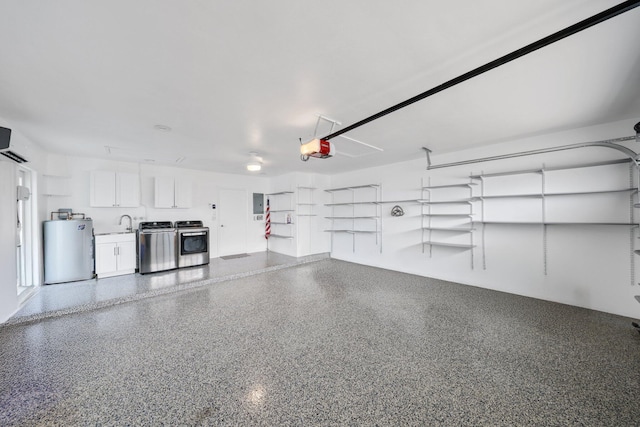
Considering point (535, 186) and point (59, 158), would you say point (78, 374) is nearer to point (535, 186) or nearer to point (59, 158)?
point (59, 158)

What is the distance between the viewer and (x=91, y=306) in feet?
10.9

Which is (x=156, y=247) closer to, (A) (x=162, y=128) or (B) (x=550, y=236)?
(A) (x=162, y=128)

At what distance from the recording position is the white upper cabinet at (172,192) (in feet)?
18.2

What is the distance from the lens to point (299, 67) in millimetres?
1937

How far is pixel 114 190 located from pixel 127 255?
1409 mm

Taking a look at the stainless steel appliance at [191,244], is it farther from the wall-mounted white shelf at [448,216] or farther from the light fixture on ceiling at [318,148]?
the wall-mounted white shelf at [448,216]

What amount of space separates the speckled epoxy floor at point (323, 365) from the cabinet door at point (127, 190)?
2.62 meters

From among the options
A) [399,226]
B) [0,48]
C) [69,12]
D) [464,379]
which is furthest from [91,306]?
[399,226]

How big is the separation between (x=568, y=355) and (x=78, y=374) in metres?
4.45

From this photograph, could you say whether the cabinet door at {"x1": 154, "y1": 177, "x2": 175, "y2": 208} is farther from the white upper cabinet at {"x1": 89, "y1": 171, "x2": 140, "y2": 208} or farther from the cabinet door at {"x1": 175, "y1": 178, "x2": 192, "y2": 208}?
the white upper cabinet at {"x1": 89, "y1": 171, "x2": 140, "y2": 208}

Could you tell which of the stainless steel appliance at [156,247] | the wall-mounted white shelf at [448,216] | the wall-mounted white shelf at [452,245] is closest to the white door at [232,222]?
the stainless steel appliance at [156,247]

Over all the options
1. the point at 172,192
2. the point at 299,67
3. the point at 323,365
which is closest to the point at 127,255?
the point at 172,192

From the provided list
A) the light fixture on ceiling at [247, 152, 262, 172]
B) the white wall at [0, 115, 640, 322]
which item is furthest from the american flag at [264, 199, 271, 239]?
the light fixture on ceiling at [247, 152, 262, 172]

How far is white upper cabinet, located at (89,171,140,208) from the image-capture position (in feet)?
15.9
